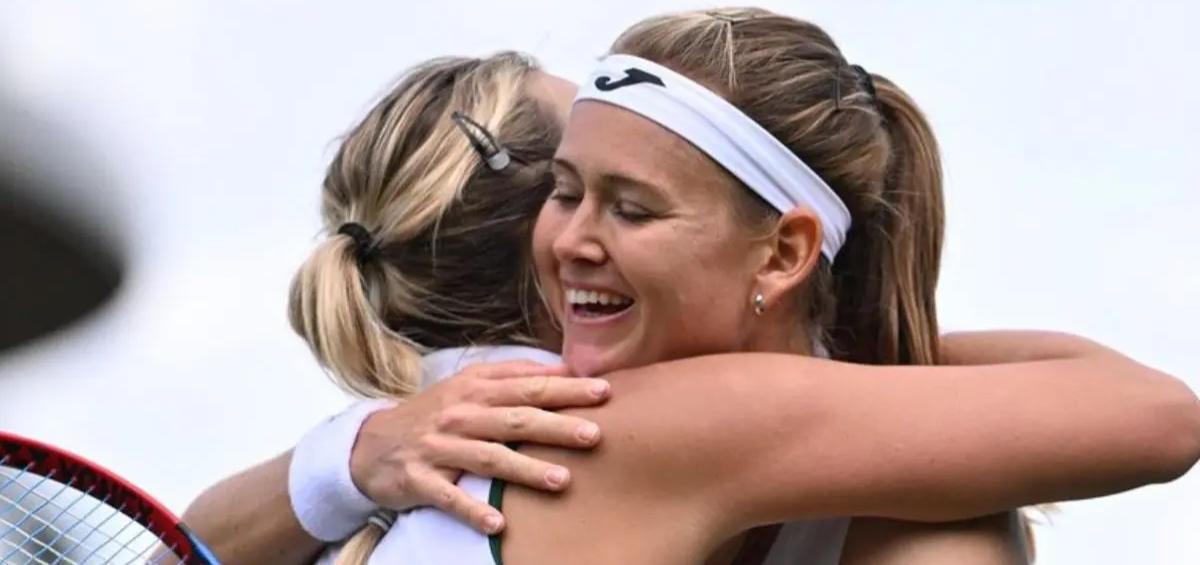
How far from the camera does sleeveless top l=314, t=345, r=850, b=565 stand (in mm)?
1960

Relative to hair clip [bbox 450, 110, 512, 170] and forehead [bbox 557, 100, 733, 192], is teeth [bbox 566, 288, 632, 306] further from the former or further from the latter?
hair clip [bbox 450, 110, 512, 170]

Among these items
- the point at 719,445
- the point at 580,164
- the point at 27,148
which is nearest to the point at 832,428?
the point at 719,445

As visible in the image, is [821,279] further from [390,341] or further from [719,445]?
[390,341]

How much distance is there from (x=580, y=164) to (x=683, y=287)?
0.64ft

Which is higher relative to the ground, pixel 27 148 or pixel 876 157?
pixel 876 157

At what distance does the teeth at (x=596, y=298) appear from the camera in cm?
207

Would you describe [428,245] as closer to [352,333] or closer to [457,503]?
[352,333]

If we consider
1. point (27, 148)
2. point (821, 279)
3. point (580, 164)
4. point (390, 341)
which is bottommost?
point (27, 148)

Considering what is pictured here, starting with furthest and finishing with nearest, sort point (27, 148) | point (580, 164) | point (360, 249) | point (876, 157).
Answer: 1. point (27, 148)
2. point (360, 249)
3. point (876, 157)
4. point (580, 164)

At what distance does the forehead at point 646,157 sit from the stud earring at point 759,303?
5.4 inches

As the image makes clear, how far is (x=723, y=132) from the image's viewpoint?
6.75 feet

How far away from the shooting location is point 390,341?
7.66ft

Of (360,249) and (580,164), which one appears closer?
(580,164)

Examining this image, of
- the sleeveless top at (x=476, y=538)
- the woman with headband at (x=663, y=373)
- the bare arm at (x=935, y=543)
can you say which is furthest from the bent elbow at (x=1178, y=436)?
the sleeveless top at (x=476, y=538)
